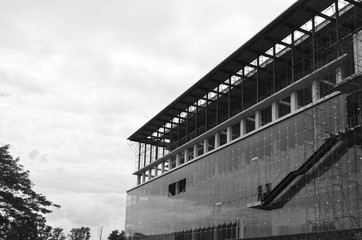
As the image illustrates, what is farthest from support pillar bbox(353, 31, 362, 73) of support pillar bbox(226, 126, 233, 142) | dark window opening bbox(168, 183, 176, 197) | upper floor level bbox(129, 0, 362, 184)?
dark window opening bbox(168, 183, 176, 197)

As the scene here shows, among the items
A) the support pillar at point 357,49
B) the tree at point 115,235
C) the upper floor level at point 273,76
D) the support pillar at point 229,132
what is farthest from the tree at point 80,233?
the support pillar at point 357,49

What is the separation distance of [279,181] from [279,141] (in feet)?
11.9

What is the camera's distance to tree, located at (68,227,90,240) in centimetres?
16288

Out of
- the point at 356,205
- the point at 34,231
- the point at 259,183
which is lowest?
the point at 34,231

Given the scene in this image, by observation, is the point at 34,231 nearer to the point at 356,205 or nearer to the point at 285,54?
the point at 356,205

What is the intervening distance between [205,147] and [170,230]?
1309cm

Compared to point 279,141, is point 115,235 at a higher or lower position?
lower

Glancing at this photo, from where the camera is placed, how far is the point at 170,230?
2534 inches

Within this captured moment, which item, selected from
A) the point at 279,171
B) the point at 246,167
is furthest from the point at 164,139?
the point at 279,171

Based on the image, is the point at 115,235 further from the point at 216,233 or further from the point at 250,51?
the point at 250,51

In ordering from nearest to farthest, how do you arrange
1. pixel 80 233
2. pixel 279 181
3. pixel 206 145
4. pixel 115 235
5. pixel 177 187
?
pixel 279 181
pixel 206 145
pixel 177 187
pixel 115 235
pixel 80 233

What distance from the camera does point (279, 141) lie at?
139ft

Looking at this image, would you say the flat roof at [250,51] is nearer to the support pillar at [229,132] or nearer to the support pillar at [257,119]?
the support pillar at [257,119]

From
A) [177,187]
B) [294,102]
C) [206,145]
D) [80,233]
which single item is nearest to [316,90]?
[294,102]
